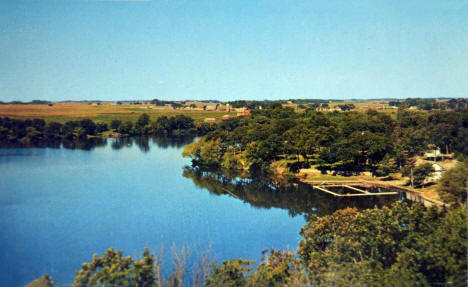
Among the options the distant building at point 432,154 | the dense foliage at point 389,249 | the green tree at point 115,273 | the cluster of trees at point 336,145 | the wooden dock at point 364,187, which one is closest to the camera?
the green tree at point 115,273

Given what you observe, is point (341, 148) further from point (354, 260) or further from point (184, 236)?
point (354, 260)

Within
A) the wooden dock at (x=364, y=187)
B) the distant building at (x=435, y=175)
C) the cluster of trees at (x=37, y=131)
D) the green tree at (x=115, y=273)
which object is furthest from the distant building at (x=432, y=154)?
the green tree at (x=115, y=273)

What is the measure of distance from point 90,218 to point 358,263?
7.66m

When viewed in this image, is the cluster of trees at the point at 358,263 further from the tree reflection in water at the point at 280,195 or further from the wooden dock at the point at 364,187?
the wooden dock at the point at 364,187

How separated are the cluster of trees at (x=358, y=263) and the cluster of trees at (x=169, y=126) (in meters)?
25.6

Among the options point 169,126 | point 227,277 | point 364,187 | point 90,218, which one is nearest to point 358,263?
point 227,277

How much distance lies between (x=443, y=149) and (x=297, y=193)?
875 cm

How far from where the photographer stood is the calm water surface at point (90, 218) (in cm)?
848

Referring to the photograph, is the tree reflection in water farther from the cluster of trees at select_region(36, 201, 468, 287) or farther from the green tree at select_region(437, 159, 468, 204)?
the cluster of trees at select_region(36, 201, 468, 287)

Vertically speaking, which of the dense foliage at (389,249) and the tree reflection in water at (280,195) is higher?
the dense foliage at (389,249)

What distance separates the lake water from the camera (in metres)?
8.66

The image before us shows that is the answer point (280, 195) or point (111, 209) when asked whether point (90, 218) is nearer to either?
point (111, 209)

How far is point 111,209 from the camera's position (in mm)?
12258

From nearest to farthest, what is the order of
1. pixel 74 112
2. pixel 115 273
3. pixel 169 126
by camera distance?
pixel 115 273, pixel 74 112, pixel 169 126
